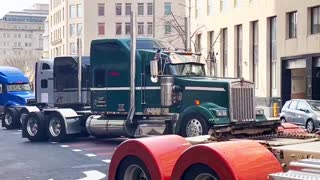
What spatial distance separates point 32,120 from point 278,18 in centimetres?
2350

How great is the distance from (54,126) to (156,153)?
13590 millimetres

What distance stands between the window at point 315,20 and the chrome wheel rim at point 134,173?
30706mm

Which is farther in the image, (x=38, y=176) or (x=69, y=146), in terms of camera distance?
(x=69, y=146)

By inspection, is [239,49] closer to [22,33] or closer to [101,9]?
[101,9]

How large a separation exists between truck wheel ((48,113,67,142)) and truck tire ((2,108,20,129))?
709cm

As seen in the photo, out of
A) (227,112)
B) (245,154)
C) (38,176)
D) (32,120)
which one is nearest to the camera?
(245,154)

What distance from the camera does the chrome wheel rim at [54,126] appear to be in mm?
20109

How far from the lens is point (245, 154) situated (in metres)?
6.27

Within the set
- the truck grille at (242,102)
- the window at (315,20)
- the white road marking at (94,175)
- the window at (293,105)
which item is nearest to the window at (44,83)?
the window at (293,105)

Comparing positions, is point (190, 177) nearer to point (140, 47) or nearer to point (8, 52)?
point (140, 47)

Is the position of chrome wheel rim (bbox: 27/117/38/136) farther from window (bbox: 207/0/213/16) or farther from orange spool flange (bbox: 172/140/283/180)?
window (bbox: 207/0/213/16)

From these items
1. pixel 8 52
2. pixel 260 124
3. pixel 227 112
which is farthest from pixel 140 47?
pixel 8 52

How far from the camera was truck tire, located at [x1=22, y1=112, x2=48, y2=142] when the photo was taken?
2041cm

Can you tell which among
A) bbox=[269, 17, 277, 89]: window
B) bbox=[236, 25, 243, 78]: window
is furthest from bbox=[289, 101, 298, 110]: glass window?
bbox=[236, 25, 243, 78]: window
